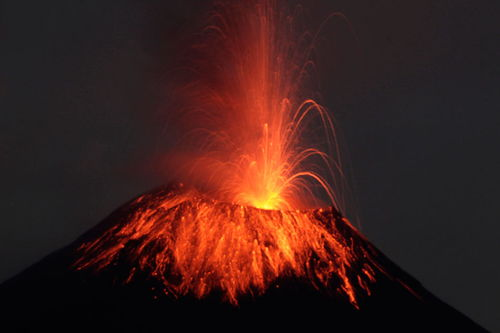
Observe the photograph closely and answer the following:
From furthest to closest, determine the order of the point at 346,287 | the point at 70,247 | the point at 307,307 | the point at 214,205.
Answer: the point at 70,247, the point at 214,205, the point at 346,287, the point at 307,307

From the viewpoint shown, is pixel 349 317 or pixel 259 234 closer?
pixel 349 317

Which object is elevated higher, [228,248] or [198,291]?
[228,248]

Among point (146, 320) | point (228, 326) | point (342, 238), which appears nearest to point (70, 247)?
point (146, 320)

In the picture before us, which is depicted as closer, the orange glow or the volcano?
the volcano

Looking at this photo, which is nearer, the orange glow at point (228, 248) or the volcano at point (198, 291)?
the volcano at point (198, 291)

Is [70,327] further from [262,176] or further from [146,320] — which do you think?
[262,176]

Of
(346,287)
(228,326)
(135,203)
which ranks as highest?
(135,203)

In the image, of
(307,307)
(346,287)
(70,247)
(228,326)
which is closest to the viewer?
(228,326)

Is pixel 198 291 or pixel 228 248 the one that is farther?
pixel 228 248
